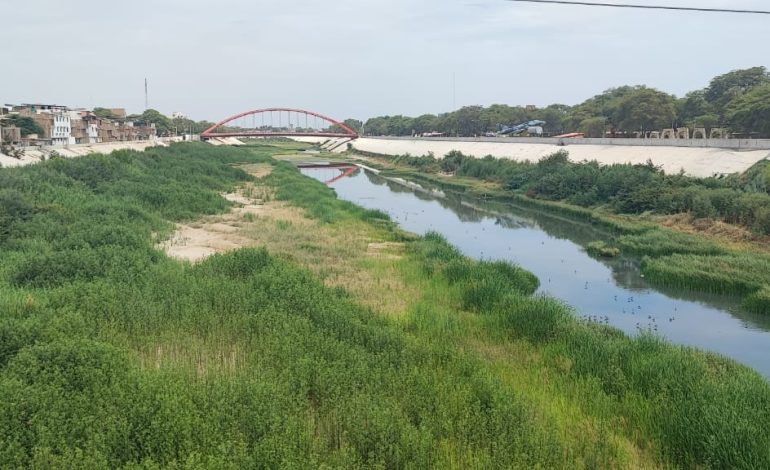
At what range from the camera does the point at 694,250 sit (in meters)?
20.0

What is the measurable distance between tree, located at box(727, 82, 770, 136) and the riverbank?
57.2 ft

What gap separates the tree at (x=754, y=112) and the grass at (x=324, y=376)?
35.0 metres

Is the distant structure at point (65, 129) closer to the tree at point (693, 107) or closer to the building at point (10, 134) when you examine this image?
the building at point (10, 134)

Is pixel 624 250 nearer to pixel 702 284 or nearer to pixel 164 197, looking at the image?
pixel 702 284

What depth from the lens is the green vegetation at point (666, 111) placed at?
42438mm

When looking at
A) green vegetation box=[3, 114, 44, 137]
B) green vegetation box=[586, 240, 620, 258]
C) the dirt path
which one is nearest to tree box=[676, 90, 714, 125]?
green vegetation box=[586, 240, 620, 258]

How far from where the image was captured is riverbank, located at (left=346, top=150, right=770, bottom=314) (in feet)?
53.1

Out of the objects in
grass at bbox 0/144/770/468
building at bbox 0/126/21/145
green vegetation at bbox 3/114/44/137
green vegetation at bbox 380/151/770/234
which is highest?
green vegetation at bbox 3/114/44/137

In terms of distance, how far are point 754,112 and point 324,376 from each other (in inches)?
1725

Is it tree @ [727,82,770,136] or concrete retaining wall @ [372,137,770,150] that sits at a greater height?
tree @ [727,82,770,136]

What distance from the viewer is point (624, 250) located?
2236 cm

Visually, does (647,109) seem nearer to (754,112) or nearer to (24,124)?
(754,112)

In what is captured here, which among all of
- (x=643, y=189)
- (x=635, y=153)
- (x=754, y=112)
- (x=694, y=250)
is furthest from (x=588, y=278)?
(x=754, y=112)

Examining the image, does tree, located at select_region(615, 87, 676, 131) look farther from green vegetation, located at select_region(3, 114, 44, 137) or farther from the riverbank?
green vegetation, located at select_region(3, 114, 44, 137)
